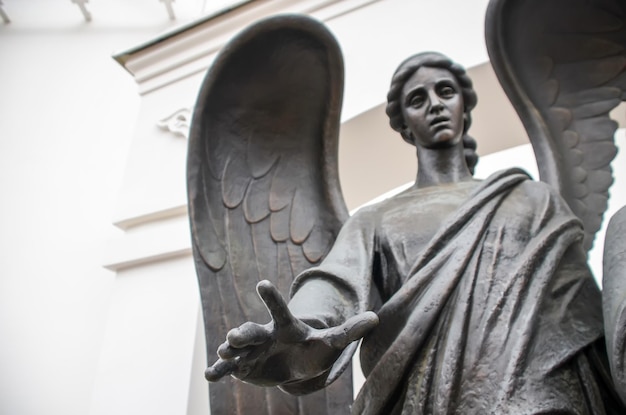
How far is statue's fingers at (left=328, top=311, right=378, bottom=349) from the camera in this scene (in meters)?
1.07

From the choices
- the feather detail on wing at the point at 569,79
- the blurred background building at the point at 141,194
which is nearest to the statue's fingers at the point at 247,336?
the feather detail on wing at the point at 569,79

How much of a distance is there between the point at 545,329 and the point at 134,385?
2027 millimetres

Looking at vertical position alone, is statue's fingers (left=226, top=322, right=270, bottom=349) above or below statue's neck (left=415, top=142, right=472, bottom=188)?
below

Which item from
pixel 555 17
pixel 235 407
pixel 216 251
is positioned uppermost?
pixel 555 17

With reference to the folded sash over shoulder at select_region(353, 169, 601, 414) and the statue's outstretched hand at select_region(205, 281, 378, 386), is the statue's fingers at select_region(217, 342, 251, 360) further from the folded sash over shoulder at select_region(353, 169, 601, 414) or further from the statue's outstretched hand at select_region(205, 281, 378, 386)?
the folded sash over shoulder at select_region(353, 169, 601, 414)

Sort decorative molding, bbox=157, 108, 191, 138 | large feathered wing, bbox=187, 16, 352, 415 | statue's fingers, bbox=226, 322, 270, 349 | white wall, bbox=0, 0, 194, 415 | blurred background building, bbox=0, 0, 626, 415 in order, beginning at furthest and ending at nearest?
decorative molding, bbox=157, 108, 191, 138 → white wall, bbox=0, 0, 194, 415 → blurred background building, bbox=0, 0, 626, 415 → large feathered wing, bbox=187, 16, 352, 415 → statue's fingers, bbox=226, 322, 270, 349

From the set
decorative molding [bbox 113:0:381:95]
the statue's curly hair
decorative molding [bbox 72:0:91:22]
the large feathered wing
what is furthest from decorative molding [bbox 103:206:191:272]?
decorative molding [bbox 72:0:91:22]

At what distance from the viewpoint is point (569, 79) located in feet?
6.48

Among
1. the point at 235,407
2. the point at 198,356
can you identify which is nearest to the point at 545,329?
the point at 235,407

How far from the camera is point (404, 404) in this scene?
119cm

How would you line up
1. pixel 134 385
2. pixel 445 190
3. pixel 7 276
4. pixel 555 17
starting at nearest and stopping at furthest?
pixel 445 190, pixel 555 17, pixel 134 385, pixel 7 276

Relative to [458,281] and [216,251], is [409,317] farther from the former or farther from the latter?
[216,251]

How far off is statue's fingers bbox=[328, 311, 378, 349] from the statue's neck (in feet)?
2.31

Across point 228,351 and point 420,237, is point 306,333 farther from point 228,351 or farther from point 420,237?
point 420,237
